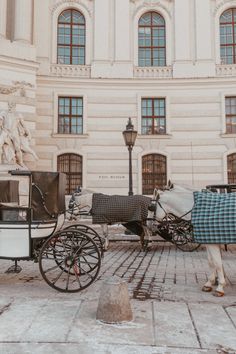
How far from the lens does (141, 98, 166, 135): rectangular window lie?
24922 mm

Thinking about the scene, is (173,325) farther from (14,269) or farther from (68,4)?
(68,4)

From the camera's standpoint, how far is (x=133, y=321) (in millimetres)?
4688

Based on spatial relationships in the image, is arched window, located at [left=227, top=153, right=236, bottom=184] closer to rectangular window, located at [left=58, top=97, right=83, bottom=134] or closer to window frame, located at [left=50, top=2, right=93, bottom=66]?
rectangular window, located at [left=58, top=97, right=83, bottom=134]

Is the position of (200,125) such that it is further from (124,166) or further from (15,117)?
(15,117)

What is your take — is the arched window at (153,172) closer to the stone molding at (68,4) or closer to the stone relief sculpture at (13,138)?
the stone relief sculpture at (13,138)

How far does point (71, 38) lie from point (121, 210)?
17.9m

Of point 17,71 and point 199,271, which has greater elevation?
point 17,71

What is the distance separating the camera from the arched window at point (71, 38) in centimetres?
2531

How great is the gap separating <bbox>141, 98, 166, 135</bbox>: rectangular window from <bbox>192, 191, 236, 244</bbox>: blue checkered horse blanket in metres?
18.7

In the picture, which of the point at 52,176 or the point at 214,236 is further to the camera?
the point at 52,176

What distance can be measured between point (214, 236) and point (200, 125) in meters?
19.1

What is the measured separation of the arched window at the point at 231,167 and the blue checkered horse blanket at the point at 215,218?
18.4 metres

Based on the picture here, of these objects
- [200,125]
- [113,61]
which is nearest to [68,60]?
[113,61]

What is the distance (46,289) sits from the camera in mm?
6453
